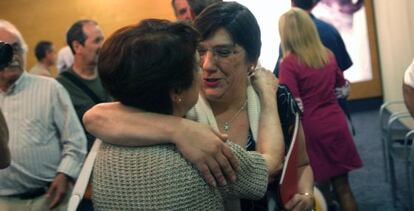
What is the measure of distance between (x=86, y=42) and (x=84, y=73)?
279 mm

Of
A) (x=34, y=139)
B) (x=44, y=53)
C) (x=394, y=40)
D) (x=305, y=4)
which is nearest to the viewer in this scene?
(x=34, y=139)

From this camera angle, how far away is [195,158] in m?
1.14

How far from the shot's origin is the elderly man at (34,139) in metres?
2.43

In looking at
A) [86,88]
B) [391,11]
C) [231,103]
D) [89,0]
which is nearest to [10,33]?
[86,88]

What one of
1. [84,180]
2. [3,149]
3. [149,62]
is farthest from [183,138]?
[3,149]

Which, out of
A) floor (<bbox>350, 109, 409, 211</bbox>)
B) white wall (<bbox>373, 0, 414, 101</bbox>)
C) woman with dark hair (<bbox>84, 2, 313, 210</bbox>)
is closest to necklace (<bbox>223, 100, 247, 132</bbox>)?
woman with dark hair (<bbox>84, 2, 313, 210</bbox>)

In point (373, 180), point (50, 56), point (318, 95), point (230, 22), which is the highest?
point (230, 22)

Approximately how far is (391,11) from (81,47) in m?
3.92

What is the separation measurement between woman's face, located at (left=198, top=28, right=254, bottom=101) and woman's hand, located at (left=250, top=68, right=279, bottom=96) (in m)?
0.04

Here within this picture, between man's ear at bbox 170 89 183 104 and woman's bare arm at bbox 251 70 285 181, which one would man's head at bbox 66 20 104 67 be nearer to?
woman's bare arm at bbox 251 70 285 181

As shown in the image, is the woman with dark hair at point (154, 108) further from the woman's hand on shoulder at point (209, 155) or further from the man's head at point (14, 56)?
the man's head at point (14, 56)

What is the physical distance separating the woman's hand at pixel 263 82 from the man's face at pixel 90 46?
77.9 inches

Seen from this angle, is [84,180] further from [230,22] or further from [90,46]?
[90,46]

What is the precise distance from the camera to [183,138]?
1.17 m
